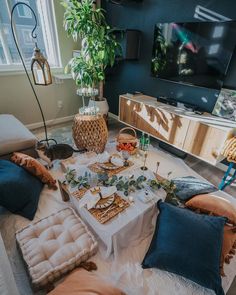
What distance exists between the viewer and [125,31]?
98.3 inches

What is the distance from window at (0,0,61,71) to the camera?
7.87ft

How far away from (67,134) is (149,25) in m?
2.01

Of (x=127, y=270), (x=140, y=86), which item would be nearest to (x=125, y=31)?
(x=140, y=86)

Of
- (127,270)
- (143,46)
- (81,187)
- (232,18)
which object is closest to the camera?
(127,270)

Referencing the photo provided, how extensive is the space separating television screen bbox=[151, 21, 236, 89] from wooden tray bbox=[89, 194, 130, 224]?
1721 mm

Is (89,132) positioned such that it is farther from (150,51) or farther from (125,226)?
(150,51)

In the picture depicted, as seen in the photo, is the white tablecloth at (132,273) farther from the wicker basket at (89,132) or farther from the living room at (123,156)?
the wicker basket at (89,132)

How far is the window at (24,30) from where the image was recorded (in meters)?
2.40

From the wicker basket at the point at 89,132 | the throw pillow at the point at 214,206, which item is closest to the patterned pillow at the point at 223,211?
the throw pillow at the point at 214,206

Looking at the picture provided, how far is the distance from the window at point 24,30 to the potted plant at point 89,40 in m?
0.35

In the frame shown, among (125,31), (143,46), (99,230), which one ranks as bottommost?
(99,230)

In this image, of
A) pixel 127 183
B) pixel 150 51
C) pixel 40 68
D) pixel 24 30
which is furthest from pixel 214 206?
pixel 24 30

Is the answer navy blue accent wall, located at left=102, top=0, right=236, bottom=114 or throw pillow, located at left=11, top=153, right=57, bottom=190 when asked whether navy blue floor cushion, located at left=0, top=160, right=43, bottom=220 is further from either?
navy blue accent wall, located at left=102, top=0, right=236, bottom=114

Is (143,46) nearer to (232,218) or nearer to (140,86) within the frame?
(140,86)
